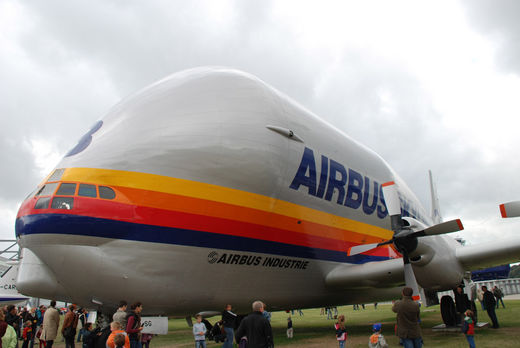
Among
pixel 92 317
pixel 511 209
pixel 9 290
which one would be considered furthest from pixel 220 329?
pixel 9 290

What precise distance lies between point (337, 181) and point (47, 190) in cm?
776

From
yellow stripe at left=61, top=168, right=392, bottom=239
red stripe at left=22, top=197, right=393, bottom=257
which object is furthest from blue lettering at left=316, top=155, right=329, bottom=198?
red stripe at left=22, top=197, right=393, bottom=257

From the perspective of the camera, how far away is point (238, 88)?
33.5 ft

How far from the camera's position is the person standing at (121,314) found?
22.8 feet

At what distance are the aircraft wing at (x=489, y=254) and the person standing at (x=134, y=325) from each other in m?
9.37

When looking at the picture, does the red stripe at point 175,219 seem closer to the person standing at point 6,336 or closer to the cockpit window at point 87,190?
the cockpit window at point 87,190

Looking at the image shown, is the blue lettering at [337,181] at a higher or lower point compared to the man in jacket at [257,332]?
higher

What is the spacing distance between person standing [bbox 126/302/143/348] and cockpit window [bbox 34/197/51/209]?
8.03 feet

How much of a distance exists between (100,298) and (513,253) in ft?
36.5

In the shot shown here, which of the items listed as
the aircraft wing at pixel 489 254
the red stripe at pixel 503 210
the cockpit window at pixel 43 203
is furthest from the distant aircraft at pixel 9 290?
the red stripe at pixel 503 210

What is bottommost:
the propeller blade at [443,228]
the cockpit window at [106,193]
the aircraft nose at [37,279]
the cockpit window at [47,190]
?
the aircraft nose at [37,279]

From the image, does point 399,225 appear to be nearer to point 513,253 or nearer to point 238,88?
point 513,253

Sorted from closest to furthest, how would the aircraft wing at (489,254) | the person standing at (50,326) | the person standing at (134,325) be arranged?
the person standing at (134,325)
the person standing at (50,326)
the aircraft wing at (489,254)

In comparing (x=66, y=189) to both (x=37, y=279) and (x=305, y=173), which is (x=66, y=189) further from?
(x=305, y=173)
